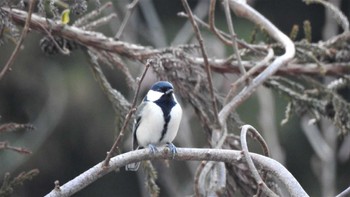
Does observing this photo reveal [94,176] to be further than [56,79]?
No

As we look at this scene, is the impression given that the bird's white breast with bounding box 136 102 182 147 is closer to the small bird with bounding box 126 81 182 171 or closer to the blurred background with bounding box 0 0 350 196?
the small bird with bounding box 126 81 182 171

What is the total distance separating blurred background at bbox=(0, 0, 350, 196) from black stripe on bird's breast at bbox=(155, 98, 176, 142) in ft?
17.6

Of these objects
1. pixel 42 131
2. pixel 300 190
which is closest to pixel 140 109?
pixel 300 190

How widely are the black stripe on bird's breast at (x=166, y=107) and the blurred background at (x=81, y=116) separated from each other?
5.36 m

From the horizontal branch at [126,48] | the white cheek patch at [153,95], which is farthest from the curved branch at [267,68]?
the white cheek patch at [153,95]

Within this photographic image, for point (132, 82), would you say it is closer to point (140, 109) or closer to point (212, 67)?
point (140, 109)

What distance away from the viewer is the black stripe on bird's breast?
13.5ft

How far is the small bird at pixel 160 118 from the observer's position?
411 cm

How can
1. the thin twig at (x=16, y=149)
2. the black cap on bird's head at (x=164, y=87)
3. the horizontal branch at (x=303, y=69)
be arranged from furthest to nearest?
1. the horizontal branch at (x=303, y=69)
2. the black cap on bird's head at (x=164, y=87)
3. the thin twig at (x=16, y=149)

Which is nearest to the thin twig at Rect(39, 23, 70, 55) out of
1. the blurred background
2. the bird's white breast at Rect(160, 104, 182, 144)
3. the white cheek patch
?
the white cheek patch

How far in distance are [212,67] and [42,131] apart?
5994 millimetres

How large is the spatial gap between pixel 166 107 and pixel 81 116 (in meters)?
7.35

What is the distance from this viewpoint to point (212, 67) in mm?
4734

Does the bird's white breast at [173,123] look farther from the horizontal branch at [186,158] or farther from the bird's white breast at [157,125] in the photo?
the horizontal branch at [186,158]
